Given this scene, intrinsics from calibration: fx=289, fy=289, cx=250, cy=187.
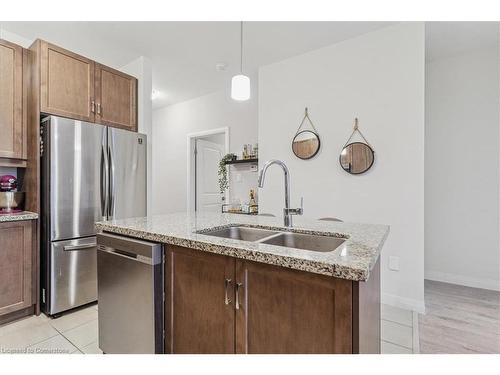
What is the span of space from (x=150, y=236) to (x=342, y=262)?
3.04 feet

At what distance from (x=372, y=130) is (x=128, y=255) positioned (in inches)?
93.1

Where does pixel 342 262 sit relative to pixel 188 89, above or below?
below

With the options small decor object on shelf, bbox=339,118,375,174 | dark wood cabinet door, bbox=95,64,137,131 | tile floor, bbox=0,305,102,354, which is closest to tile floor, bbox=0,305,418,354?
tile floor, bbox=0,305,102,354

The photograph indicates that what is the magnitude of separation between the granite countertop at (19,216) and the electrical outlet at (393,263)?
121 inches

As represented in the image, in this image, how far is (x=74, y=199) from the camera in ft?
7.98

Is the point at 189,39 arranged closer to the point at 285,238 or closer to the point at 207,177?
the point at 285,238

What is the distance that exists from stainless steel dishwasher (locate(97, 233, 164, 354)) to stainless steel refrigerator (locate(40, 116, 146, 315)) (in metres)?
0.95

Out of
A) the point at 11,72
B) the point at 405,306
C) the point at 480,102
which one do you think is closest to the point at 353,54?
the point at 480,102

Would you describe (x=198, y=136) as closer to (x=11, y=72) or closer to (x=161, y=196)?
(x=161, y=196)

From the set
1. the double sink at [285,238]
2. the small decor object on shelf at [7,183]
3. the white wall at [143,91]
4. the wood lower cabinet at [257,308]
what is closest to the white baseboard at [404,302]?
the wood lower cabinet at [257,308]

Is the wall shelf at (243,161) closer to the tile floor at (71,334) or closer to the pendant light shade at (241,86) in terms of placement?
the pendant light shade at (241,86)

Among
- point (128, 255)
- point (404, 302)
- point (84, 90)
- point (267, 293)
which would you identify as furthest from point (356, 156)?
point (84, 90)

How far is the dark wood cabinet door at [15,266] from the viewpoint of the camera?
2.19 meters

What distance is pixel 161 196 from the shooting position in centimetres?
529
